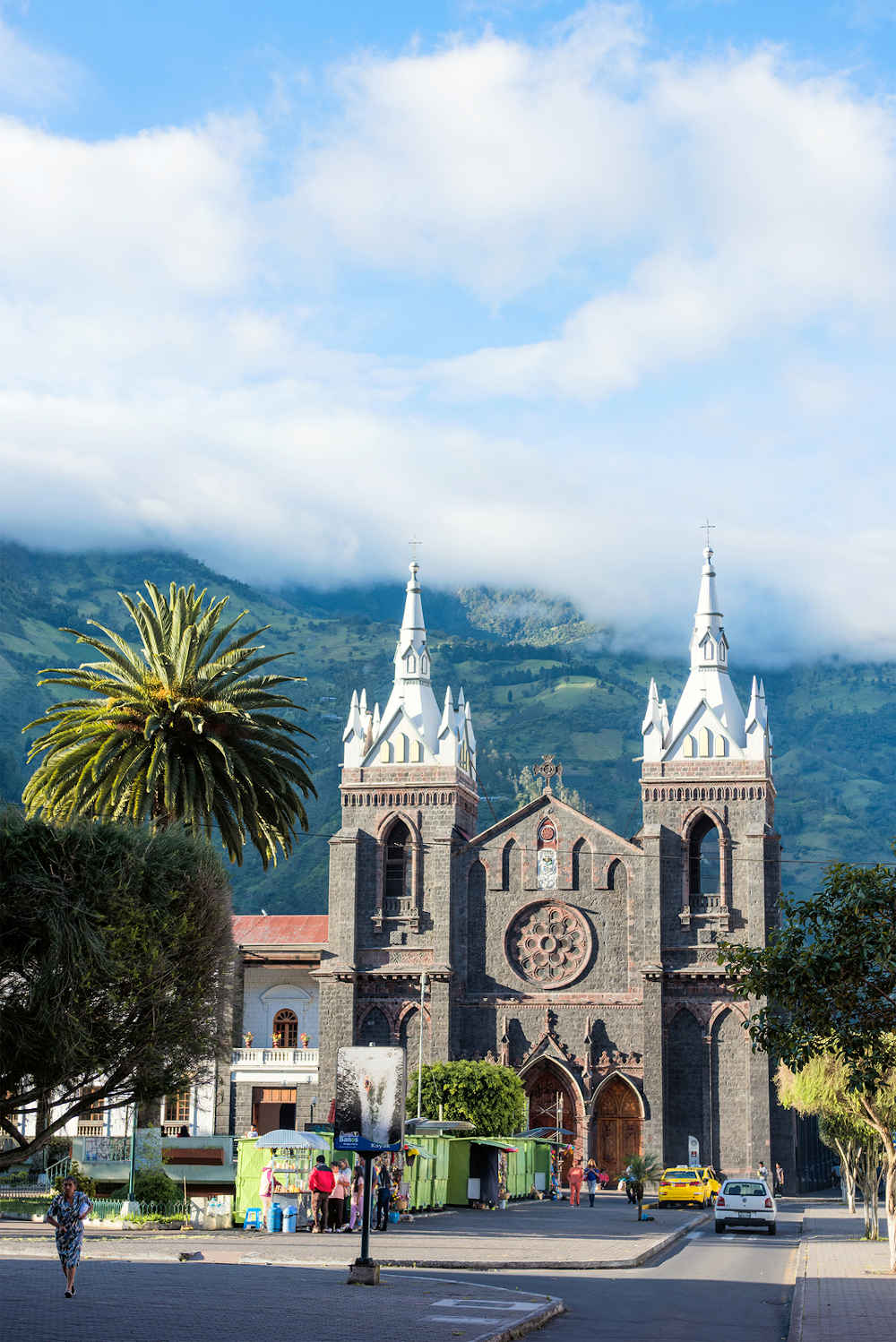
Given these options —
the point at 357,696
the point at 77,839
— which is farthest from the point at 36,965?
the point at 357,696

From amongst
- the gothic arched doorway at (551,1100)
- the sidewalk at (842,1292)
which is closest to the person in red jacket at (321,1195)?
the sidewalk at (842,1292)

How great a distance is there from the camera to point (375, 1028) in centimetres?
7350

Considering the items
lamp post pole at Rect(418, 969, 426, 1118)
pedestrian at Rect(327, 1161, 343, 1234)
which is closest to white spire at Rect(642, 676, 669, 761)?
lamp post pole at Rect(418, 969, 426, 1118)

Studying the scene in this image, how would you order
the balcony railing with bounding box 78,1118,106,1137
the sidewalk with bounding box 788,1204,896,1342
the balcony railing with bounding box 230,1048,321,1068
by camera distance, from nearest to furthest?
the sidewalk with bounding box 788,1204,896,1342 → the balcony railing with bounding box 78,1118,106,1137 → the balcony railing with bounding box 230,1048,321,1068

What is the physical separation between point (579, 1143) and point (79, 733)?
3925cm

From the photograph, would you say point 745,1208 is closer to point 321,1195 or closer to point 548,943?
point 321,1195

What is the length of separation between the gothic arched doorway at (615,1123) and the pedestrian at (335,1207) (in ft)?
111

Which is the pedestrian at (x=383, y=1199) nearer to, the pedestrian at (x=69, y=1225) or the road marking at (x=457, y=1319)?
the pedestrian at (x=69, y=1225)

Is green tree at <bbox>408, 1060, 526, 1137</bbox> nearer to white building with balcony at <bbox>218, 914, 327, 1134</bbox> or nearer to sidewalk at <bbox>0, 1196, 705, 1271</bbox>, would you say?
white building with balcony at <bbox>218, 914, 327, 1134</bbox>

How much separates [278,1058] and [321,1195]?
3840 centimetres

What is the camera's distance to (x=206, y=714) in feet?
129

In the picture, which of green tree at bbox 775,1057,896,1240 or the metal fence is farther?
the metal fence

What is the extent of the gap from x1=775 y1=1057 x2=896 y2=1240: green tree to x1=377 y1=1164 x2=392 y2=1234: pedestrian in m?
10.2

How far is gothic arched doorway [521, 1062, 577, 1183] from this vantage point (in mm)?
71375
